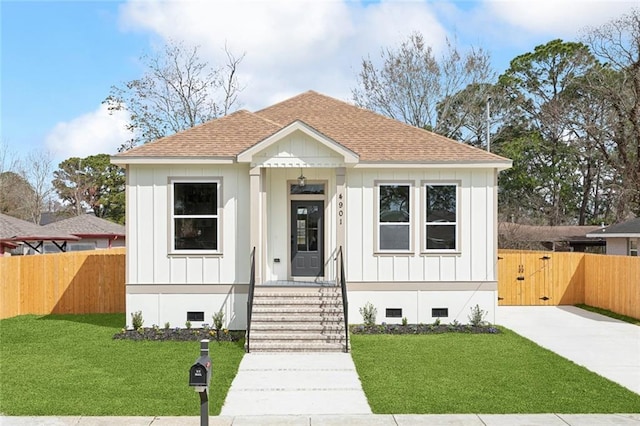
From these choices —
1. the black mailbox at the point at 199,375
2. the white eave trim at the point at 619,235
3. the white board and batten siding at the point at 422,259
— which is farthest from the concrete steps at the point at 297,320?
the white eave trim at the point at 619,235

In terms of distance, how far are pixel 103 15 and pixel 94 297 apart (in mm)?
7974

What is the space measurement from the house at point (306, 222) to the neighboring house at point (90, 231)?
18581 millimetres

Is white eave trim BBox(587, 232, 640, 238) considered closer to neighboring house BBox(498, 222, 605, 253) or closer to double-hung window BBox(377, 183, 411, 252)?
neighboring house BBox(498, 222, 605, 253)

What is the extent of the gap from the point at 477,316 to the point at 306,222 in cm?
469

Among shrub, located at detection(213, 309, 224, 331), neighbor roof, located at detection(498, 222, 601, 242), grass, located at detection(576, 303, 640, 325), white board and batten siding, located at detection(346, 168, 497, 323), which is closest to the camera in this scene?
shrub, located at detection(213, 309, 224, 331)

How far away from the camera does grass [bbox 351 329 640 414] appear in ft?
25.0

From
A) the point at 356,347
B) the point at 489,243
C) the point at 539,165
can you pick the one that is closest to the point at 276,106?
the point at 489,243

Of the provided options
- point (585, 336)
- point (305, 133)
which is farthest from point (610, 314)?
point (305, 133)

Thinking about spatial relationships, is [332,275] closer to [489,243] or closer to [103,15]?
[489,243]

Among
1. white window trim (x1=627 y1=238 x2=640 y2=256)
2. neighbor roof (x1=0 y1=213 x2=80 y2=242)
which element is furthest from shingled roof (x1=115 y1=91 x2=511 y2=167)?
neighbor roof (x1=0 y1=213 x2=80 y2=242)

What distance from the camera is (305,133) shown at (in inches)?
518

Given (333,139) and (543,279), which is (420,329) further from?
(543,279)

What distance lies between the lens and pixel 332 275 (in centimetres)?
1428

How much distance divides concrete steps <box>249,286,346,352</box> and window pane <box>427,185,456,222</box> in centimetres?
308
